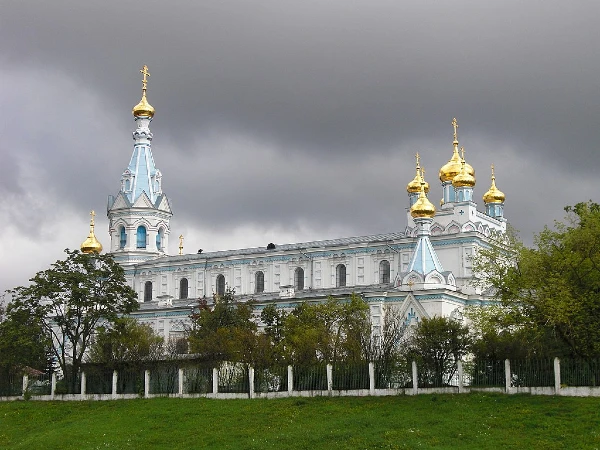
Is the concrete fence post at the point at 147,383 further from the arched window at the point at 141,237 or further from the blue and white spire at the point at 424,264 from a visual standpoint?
the arched window at the point at 141,237

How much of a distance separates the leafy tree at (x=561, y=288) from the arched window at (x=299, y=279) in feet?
91.4

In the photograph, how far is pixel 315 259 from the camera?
5866 centimetres

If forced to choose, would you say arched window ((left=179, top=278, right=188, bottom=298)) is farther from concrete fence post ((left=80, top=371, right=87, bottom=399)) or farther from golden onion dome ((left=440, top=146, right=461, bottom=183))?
concrete fence post ((left=80, top=371, right=87, bottom=399))

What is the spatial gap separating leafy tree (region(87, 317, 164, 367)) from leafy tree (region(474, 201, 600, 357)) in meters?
14.1

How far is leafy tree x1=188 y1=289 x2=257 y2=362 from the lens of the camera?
37397 mm

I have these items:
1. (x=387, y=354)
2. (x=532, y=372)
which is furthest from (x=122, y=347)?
(x=532, y=372)

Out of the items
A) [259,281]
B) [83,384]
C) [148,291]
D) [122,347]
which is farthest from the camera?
[148,291]

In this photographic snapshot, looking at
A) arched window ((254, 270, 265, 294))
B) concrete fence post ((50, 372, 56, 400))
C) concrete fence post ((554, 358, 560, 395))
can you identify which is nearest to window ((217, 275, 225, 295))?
arched window ((254, 270, 265, 294))

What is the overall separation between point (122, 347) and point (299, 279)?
827 inches

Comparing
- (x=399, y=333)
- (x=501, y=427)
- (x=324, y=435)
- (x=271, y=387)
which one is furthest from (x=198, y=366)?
(x=501, y=427)

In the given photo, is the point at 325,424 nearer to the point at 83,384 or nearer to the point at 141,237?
the point at 83,384

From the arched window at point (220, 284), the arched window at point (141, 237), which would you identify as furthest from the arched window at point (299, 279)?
the arched window at point (141, 237)

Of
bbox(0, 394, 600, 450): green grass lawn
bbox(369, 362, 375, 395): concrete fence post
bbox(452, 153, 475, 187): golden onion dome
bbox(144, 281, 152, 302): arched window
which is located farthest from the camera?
bbox(144, 281, 152, 302): arched window

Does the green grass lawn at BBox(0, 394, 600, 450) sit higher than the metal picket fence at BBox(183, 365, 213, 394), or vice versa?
the metal picket fence at BBox(183, 365, 213, 394)
